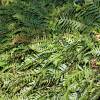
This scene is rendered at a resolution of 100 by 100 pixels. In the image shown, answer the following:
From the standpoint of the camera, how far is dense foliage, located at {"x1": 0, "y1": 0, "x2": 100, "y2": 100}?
3840 millimetres

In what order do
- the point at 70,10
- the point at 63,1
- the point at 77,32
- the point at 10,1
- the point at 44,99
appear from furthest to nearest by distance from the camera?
1. the point at 10,1
2. the point at 63,1
3. the point at 70,10
4. the point at 77,32
5. the point at 44,99

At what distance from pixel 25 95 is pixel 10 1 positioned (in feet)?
7.96

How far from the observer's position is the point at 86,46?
4.18 meters

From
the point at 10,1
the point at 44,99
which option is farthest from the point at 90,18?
the point at 10,1

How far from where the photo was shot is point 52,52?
4.34 m

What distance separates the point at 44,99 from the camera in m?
3.81

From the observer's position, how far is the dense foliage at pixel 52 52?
12.6 ft

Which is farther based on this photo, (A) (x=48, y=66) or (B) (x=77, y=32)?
(B) (x=77, y=32)

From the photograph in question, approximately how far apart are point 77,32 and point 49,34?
42 cm

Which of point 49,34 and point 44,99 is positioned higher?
point 49,34

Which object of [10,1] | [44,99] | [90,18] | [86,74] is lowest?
[44,99]

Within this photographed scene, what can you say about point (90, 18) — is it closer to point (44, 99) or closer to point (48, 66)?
point (48, 66)

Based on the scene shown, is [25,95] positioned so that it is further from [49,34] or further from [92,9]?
[92,9]

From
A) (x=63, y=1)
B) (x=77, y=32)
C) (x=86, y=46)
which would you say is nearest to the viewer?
(x=86, y=46)
